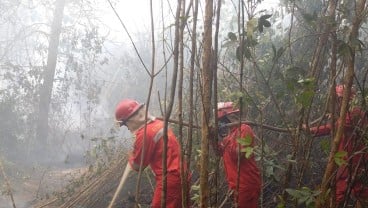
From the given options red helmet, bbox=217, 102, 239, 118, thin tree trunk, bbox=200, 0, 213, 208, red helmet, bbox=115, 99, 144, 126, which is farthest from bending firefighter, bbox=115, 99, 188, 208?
thin tree trunk, bbox=200, 0, 213, 208

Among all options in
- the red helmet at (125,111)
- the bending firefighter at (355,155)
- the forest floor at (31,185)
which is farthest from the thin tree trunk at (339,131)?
the forest floor at (31,185)

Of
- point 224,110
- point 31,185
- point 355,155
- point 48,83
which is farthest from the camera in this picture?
point 48,83

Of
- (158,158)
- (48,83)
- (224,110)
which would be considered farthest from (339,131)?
(48,83)

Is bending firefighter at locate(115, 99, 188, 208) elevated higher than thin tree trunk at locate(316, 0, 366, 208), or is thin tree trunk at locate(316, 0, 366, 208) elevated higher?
thin tree trunk at locate(316, 0, 366, 208)

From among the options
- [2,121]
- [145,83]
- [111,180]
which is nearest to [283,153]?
[111,180]

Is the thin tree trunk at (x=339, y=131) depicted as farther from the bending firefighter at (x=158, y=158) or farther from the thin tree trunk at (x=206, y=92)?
the bending firefighter at (x=158, y=158)

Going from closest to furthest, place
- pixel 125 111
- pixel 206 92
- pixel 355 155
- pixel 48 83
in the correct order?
→ pixel 206 92 → pixel 355 155 → pixel 125 111 → pixel 48 83

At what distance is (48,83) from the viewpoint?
47.9ft

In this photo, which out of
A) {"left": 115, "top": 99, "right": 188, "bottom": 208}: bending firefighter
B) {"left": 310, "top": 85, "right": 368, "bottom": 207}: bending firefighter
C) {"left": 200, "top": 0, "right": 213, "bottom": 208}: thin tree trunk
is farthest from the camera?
{"left": 115, "top": 99, "right": 188, "bottom": 208}: bending firefighter

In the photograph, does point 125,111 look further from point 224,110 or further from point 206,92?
point 206,92

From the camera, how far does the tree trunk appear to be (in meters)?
14.5

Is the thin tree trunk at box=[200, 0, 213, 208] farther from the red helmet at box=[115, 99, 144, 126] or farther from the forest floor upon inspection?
the forest floor

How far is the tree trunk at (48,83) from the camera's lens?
570 inches

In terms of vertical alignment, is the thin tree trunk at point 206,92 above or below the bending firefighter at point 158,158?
above
